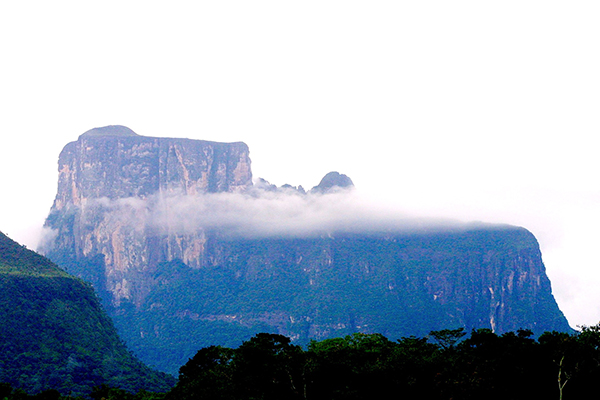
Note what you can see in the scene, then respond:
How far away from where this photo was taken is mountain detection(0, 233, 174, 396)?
87250 mm

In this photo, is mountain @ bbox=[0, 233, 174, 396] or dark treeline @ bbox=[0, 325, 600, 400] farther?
mountain @ bbox=[0, 233, 174, 396]

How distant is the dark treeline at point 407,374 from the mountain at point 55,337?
122ft

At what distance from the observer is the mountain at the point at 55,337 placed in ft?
286

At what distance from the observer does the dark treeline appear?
45.7 metres

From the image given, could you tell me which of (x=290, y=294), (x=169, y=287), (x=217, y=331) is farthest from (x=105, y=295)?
(x=290, y=294)

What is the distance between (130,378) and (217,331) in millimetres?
86172

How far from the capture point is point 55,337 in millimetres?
98875

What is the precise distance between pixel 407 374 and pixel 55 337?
69364 millimetres

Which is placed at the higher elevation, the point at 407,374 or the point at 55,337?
the point at 407,374

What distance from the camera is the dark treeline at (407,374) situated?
45656mm

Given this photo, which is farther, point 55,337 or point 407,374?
point 55,337

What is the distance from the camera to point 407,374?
4706 centimetres

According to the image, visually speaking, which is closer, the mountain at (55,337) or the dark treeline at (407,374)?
the dark treeline at (407,374)

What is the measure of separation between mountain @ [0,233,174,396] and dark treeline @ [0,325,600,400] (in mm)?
37258
